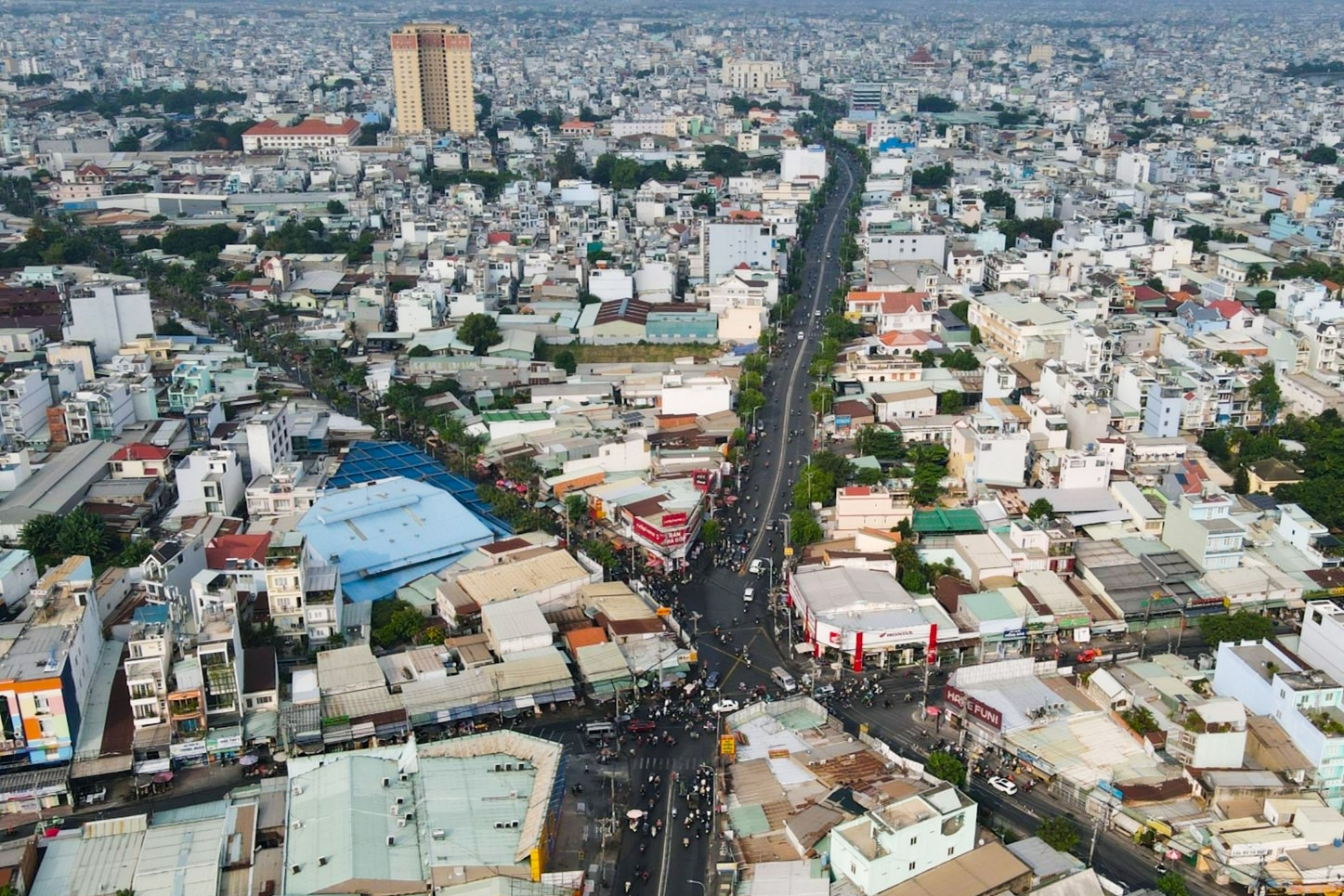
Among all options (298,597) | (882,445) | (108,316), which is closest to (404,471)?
(298,597)

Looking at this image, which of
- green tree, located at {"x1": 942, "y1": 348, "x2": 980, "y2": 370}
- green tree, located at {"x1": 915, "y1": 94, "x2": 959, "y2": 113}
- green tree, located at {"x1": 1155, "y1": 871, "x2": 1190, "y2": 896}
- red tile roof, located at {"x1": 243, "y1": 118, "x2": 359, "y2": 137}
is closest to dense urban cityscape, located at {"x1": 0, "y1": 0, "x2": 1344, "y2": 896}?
green tree, located at {"x1": 1155, "y1": 871, "x2": 1190, "y2": 896}

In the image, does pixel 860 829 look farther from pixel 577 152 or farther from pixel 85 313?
pixel 577 152

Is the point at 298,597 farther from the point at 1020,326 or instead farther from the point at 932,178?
the point at 932,178

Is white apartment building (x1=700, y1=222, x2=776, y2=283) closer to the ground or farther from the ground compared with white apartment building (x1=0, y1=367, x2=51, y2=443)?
farther from the ground

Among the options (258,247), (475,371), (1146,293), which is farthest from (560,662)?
(258,247)

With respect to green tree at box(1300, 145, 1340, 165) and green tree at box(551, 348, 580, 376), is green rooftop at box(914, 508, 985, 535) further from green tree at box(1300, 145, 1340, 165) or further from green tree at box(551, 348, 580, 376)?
green tree at box(1300, 145, 1340, 165)

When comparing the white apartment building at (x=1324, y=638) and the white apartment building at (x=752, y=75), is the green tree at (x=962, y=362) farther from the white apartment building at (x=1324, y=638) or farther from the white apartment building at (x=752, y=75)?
the white apartment building at (x=752, y=75)

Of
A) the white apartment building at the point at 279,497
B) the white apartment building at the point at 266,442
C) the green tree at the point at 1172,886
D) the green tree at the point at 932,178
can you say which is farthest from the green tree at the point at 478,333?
the green tree at the point at 932,178
